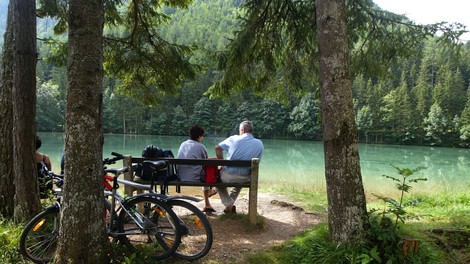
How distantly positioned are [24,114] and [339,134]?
3568mm

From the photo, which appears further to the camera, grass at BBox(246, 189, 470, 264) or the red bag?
the red bag

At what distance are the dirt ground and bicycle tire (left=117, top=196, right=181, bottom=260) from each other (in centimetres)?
44

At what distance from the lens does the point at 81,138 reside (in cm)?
288

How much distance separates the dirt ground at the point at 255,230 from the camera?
380 cm

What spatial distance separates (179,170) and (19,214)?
204 centimetres

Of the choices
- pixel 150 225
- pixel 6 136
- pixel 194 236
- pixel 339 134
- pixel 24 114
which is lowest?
pixel 194 236

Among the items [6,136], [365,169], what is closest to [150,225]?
[6,136]

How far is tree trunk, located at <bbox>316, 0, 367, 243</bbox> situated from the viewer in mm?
3297

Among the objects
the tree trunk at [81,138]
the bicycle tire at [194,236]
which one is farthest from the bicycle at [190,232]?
the tree trunk at [81,138]

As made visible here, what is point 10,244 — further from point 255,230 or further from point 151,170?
point 255,230

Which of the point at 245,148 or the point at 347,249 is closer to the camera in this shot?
the point at 347,249

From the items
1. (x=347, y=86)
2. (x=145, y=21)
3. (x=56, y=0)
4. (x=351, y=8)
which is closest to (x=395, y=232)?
(x=347, y=86)

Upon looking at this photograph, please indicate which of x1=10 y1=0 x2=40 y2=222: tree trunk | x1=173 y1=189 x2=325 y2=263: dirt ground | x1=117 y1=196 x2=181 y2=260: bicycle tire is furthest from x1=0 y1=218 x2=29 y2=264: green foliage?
x1=173 y1=189 x2=325 y2=263: dirt ground

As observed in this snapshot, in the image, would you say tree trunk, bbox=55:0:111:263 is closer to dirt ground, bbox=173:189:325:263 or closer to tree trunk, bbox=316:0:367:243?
dirt ground, bbox=173:189:325:263
